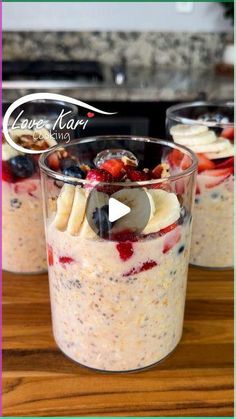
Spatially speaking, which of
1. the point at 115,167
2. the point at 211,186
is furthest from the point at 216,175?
the point at 115,167

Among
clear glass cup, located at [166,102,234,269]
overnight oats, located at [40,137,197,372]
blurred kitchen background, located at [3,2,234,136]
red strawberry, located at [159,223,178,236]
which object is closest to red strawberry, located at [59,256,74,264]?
overnight oats, located at [40,137,197,372]

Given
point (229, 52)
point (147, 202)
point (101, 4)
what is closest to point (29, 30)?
point (101, 4)

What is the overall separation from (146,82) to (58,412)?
5.08 ft

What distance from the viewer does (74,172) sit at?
1.90 feet

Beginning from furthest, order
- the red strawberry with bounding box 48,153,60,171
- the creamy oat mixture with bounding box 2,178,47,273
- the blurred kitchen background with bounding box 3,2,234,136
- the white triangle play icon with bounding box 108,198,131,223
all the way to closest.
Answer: the blurred kitchen background with bounding box 3,2,234,136, the creamy oat mixture with bounding box 2,178,47,273, the red strawberry with bounding box 48,153,60,171, the white triangle play icon with bounding box 108,198,131,223

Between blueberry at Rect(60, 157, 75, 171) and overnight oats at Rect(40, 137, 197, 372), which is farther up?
blueberry at Rect(60, 157, 75, 171)

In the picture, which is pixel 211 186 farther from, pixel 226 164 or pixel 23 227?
pixel 23 227

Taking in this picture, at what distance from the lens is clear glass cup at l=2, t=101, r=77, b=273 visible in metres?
0.70

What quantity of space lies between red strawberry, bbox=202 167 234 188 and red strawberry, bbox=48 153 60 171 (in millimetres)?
249

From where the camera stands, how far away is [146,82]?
190 cm

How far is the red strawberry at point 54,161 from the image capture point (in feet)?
2.01

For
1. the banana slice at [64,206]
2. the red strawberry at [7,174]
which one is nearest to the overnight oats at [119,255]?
the banana slice at [64,206]

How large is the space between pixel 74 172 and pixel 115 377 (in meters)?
0.25

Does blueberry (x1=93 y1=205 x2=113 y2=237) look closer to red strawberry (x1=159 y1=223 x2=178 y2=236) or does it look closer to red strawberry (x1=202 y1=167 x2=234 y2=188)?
red strawberry (x1=159 y1=223 x2=178 y2=236)
